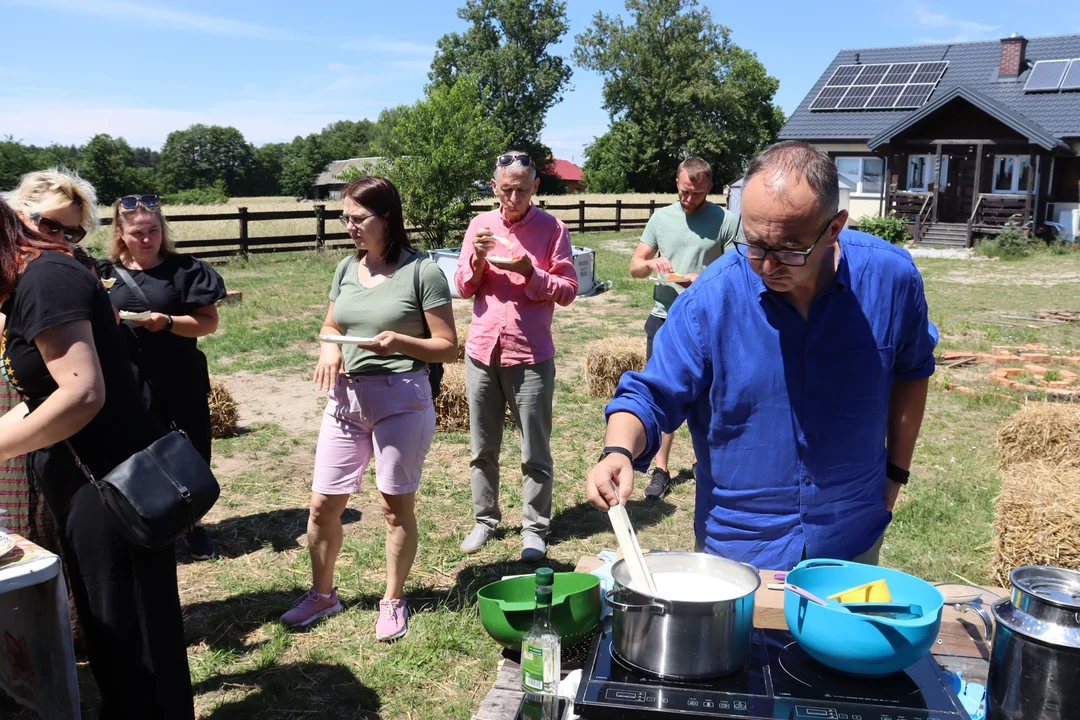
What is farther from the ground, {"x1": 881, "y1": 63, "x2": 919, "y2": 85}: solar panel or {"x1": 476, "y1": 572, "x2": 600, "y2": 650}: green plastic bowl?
{"x1": 881, "y1": 63, "x2": 919, "y2": 85}: solar panel

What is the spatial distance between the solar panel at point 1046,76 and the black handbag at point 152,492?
1227 inches

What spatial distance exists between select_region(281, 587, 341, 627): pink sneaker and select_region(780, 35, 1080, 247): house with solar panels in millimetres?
20921

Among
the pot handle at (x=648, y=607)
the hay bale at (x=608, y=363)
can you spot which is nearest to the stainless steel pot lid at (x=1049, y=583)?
the pot handle at (x=648, y=607)

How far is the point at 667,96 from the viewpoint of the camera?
52.9 metres

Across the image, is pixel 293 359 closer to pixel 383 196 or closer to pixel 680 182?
pixel 680 182

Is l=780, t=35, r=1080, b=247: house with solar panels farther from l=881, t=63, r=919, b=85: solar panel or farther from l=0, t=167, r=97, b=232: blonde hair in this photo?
l=0, t=167, r=97, b=232: blonde hair

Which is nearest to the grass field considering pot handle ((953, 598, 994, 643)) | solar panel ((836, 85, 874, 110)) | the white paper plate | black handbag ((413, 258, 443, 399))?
black handbag ((413, 258, 443, 399))

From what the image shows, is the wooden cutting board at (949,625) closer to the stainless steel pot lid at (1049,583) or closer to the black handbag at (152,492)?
the stainless steel pot lid at (1049,583)

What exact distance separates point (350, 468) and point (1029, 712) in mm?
2814

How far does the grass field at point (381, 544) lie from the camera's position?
139 inches

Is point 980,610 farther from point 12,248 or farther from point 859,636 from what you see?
point 12,248

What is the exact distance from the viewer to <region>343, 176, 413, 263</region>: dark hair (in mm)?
3570

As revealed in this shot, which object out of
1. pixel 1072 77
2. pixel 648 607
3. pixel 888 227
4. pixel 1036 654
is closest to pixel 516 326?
pixel 648 607

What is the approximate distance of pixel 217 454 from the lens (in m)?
6.48
